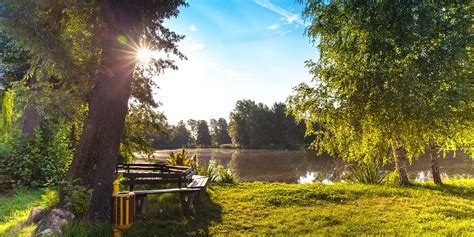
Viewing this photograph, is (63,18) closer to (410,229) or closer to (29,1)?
(29,1)

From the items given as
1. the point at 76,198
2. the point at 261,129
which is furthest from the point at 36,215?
the point at 261,129

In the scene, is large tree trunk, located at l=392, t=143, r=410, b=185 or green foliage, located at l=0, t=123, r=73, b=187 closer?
green foliage, located at l=0, t=123, r=73, b=187

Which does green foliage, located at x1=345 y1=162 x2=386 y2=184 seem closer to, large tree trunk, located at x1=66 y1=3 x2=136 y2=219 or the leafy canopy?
the leafy canopy

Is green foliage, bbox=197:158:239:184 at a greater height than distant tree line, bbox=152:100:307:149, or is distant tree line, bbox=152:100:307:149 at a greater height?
distant tree line, bbox=152:100:307:149

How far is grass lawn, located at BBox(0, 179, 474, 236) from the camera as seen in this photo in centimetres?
538

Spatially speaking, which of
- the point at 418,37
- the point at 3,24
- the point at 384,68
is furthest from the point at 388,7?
the point at 3,24

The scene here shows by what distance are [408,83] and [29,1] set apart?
717 cm

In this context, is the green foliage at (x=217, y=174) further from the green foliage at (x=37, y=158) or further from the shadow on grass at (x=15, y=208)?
the shadow on grass at (x=15, y=208)

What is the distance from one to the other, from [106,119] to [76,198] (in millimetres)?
1560

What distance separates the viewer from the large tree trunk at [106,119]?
555 centimetres

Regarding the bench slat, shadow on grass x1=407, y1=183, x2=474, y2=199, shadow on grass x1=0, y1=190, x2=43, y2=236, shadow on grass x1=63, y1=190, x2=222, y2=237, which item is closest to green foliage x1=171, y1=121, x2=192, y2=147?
shadow on grass x1=0, y1=190, x2=43, y2=236

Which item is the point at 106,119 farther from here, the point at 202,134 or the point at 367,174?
the point at 202,134

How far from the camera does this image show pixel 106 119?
580cm

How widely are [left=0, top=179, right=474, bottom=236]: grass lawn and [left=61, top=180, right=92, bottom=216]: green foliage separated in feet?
1.38
